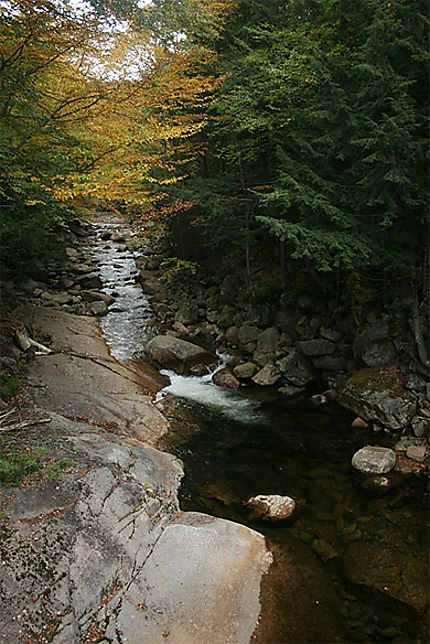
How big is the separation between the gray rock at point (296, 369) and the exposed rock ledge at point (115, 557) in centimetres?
553

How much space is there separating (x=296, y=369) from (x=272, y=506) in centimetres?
573

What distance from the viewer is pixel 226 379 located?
40.7 ft

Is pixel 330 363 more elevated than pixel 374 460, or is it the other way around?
pixel 330 363

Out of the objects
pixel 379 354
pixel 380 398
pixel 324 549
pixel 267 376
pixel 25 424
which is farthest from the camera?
pixel 267 376

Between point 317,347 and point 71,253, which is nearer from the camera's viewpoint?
point 317,347

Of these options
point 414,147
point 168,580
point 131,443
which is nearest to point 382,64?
point 414,147

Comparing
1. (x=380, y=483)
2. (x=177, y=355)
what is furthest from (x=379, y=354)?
(x=177, y=355)

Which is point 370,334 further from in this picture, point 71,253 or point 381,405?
point 71,253

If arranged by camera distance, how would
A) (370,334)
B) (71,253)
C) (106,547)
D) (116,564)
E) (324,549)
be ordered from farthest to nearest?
(71,253) → (370,334) → (324,549) → (106,547) → (116,564)

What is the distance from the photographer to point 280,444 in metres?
9.44

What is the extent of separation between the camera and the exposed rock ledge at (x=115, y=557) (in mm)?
4520

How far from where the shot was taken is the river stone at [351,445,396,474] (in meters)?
8.20

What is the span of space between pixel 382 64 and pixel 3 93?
6.74 m

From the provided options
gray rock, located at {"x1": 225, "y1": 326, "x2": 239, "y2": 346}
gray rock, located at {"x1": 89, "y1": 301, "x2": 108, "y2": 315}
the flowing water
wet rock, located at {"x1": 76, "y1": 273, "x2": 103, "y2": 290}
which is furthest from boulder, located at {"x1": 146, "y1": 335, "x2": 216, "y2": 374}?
wet rock, located at {"x1": 76, "y1": 273, "x2": 103, "y2": 290}
